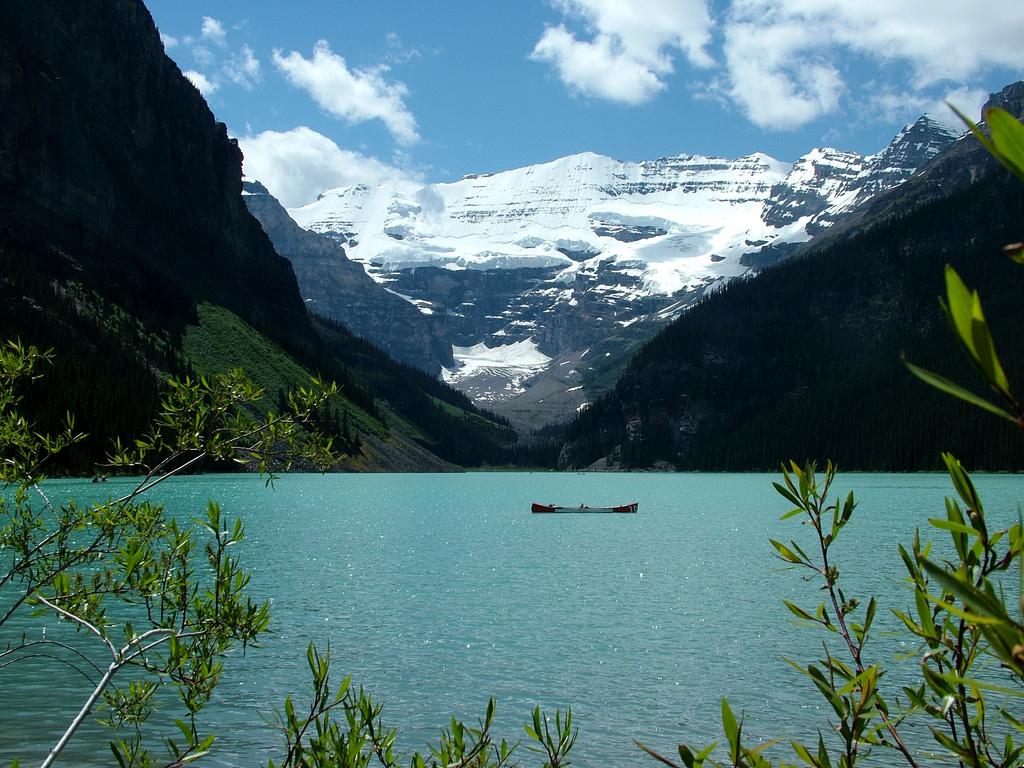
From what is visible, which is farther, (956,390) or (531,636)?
(531,636)

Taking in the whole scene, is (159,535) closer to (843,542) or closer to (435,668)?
(435,668)

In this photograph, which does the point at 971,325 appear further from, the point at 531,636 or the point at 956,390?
the point at 531,636

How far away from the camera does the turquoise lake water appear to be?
21469 mm

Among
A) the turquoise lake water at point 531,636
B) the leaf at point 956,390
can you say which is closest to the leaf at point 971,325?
the leaf at point 956,390

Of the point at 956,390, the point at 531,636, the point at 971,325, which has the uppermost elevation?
the point at 971,325

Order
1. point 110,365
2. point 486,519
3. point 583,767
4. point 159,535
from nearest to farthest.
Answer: point 159,535 < point 583,767 < point 486,519 < point 110,365

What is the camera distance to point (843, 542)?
57.6 metres

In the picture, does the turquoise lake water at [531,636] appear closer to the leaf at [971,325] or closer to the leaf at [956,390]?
the leaf at [956,390]

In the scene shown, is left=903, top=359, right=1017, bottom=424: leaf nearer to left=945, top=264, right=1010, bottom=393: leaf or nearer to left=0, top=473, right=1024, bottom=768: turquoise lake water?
left=945, top=264, right=1010, bottom=393: leaf

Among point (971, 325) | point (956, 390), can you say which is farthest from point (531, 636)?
point (971, 325)

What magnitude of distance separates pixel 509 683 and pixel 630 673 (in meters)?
3.76

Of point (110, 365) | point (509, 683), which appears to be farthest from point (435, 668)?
point (110, 365)

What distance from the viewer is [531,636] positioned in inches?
1220

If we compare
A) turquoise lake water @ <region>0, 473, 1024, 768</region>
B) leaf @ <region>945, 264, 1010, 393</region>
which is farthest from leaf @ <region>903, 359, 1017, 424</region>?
turquoise lake water @ <region>0, 473, 1024, 768</region>
